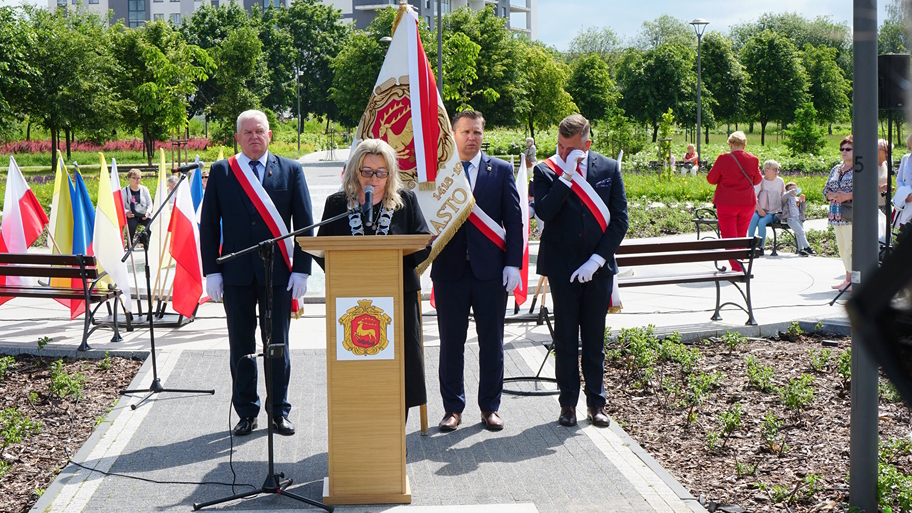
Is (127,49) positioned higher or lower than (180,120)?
higher

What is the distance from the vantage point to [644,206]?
23672mm

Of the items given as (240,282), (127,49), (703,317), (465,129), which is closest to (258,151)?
(240,282)

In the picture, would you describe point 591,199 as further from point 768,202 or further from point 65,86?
point 65,86

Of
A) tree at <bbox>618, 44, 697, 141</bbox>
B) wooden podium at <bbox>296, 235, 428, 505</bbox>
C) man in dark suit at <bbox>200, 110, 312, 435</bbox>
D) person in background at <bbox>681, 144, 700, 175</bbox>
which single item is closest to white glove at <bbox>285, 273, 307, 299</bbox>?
man in dark suit at <bbox>200, 110, 312, 435</bbox>

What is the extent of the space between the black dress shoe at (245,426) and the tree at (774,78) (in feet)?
193

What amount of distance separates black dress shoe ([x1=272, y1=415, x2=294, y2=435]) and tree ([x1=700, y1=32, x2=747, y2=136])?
193 feet

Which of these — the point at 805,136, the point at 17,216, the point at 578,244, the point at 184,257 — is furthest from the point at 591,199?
the point at 805,136

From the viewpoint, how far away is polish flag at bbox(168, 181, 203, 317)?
961cm

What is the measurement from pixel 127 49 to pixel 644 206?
41.5 meters

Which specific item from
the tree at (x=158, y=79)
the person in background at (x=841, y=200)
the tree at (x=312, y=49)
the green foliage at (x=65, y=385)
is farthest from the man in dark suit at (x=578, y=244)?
the tree at (x=312, y=49)

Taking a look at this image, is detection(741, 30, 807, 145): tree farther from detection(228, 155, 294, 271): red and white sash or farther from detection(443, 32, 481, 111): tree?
detection(228, 155, 294, 271): red and white sash

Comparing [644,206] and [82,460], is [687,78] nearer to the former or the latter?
[644,206]

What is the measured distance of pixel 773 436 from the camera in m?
5.89

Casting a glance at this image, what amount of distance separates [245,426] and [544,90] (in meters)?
59.1
